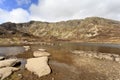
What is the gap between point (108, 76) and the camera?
21.0 metres

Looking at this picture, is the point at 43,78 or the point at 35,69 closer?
the point at 43,78

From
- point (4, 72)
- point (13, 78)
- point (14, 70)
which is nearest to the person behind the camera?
point (13, 78)

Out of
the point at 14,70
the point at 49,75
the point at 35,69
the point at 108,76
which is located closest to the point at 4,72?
the point at 14,70

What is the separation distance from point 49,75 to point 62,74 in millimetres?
2032

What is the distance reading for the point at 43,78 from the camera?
2003cm

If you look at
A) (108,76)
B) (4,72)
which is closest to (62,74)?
(108,76)

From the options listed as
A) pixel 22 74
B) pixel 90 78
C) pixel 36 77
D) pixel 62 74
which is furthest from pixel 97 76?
pixel 22 74

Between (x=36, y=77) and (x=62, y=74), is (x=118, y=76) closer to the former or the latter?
(x=62, y=74)

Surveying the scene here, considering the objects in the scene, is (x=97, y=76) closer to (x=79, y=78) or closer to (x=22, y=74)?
(x=79, y=78)

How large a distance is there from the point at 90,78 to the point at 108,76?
2.64m

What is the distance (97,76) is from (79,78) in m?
2.71

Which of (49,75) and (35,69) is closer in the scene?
(49,75)

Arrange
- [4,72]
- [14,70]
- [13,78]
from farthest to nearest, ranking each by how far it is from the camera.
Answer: [14,70] < [4,72] < [13,78]

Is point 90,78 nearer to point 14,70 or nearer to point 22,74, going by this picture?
point 22,74
